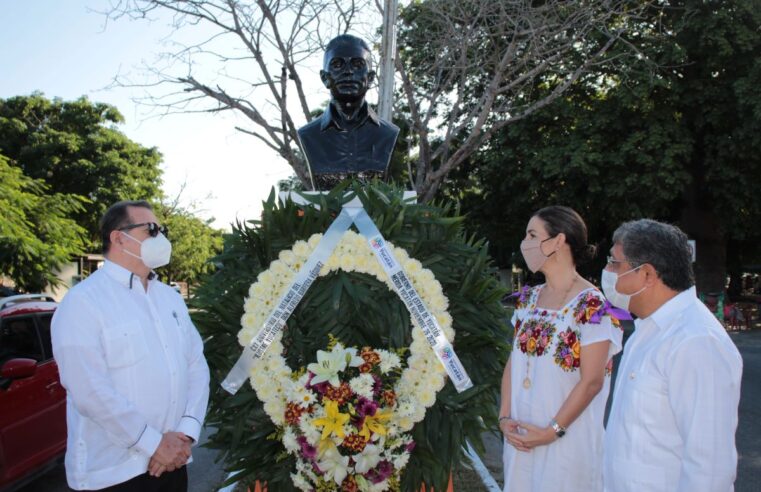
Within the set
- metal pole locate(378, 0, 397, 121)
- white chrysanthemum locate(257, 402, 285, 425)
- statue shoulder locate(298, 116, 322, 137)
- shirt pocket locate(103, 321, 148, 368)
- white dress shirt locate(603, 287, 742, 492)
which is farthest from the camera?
metal pole locate(378, 0, 397, 121)

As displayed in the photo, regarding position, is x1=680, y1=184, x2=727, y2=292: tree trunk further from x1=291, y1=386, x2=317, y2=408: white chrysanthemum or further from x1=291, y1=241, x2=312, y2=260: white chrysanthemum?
x1=291, y1=386, x2=317, y2=408: white chrysanthemum

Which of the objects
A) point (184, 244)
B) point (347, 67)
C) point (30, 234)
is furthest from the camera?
point (184, 244)

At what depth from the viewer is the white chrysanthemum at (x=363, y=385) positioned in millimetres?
2766

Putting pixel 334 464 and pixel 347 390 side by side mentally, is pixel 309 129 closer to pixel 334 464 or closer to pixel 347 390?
pixel 347 390

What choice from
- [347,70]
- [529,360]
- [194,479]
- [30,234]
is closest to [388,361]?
[529,360]

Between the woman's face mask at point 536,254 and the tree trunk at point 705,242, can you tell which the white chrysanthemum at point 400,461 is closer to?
the woman's face mask at point 536,254

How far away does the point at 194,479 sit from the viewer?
225 inches

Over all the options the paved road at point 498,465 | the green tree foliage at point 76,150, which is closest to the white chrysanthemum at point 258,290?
the paved road at point 498,465

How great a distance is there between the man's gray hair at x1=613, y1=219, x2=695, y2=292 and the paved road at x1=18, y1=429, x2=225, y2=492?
394 cm

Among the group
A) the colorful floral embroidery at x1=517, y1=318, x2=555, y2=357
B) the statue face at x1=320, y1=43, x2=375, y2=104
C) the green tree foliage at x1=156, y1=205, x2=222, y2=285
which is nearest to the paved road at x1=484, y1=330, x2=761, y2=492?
the colorful floral embroidery at x1=517, y1=318, x2=555, y2=357

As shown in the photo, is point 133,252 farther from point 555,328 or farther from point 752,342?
point 752,342

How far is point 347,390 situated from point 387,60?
614 centimetres

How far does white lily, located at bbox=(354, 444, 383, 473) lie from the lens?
2.73 metres

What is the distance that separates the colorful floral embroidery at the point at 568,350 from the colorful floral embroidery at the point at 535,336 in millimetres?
55
